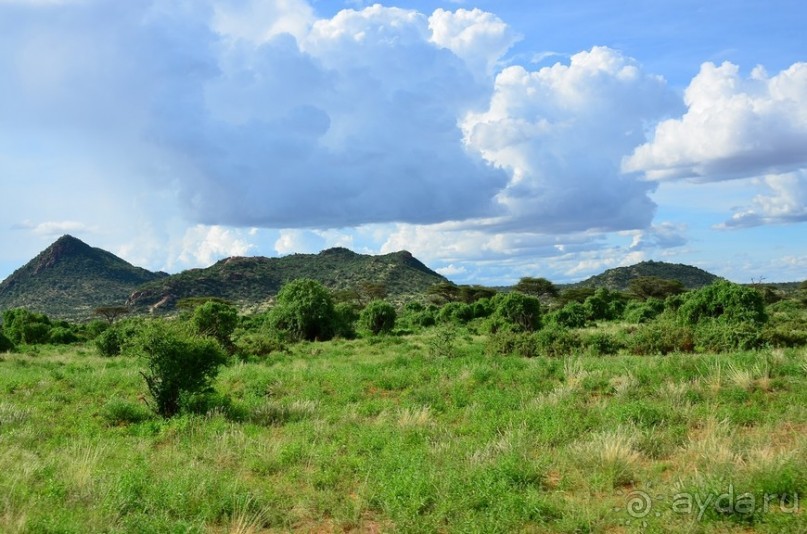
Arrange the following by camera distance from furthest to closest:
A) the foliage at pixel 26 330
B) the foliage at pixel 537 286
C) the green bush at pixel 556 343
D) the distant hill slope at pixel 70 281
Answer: the distant hill slope at pixel 70 281, the foliage at pixel 537 286, the foliage at pixel 26 330, the green bush at pixel 556 343

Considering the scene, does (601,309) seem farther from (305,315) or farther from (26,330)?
(26,330)

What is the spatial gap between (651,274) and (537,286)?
→ 64.8 meters

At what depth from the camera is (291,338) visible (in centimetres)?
4641

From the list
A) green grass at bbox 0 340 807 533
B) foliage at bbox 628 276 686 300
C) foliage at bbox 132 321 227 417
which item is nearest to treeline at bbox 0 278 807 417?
foliage at bbox 132 321 227 417

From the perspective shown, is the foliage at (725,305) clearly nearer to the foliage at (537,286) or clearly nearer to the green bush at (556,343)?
the green bush at (556,343)

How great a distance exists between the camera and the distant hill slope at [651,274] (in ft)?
447

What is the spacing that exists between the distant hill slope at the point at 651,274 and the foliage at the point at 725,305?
9956 centimetres

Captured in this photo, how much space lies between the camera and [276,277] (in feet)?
461

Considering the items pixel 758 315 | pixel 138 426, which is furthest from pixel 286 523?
pixel 758 315

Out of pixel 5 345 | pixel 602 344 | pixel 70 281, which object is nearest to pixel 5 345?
pixel 5 345

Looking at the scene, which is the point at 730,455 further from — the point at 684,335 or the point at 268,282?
the point at 268,282

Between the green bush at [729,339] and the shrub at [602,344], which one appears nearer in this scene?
the green bush at [729,339]

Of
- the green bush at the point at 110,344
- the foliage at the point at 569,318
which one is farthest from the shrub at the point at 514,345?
the green bush at the point at 110,344

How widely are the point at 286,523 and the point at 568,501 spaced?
381cm
